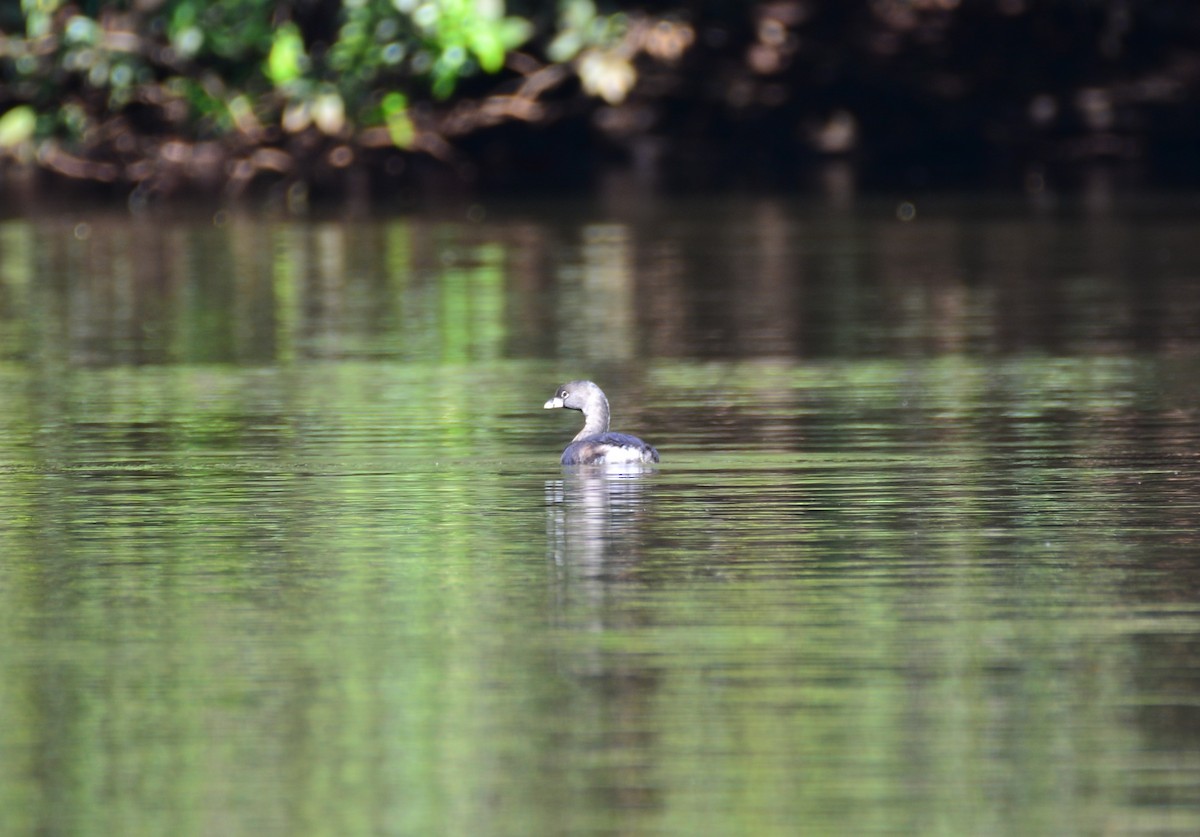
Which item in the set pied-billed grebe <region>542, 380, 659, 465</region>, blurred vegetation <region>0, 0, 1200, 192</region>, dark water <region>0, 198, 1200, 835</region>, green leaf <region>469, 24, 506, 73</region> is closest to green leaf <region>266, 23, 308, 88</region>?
blurred vegetation <region>0, 0, 1200, 192</region>

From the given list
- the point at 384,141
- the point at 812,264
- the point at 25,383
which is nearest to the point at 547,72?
the point at 384,141

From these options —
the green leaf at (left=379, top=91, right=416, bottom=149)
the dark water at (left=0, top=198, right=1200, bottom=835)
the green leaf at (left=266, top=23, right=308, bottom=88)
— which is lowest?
the dark water at (left=0, top=198, right=1200, bottom=835)

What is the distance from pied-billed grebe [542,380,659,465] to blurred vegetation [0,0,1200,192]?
15.3 m

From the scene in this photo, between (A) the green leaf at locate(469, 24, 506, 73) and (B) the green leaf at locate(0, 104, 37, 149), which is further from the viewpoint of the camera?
(B) the green leaf at locate(0, 104, 37, 149)

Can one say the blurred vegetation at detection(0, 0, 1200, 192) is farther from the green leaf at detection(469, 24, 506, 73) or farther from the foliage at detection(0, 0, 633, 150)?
the green leaf at detection(469, 24, 506, 73)

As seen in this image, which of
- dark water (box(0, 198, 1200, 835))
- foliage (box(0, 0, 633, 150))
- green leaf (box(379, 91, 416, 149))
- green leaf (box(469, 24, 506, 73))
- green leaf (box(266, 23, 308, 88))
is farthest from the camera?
green leaf (box(379, 91, 416, 149))

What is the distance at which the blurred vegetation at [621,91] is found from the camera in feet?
90.4

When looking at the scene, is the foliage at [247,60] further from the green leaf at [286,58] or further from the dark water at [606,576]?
the dark water at [606,576]

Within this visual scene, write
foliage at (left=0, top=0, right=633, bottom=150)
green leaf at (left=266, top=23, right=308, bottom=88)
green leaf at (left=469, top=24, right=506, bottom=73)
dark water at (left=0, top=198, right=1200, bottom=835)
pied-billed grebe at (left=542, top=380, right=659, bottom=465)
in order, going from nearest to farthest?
dark water at (left=0, top=198, right=1200, bottom=835)
pied-billed grebe at (left=542, top=380, right=659, bottom=465)
green leaf at (left=469, top=24, right=506, bottom=73)
foliage at (left=0, top=0, right=633, bottom=150)
green leaf at (left=266, top=23, right=308, bottom=88)

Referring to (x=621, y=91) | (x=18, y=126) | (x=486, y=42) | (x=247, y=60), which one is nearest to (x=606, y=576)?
(x=486, y=42)

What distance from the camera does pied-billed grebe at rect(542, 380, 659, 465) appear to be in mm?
10305

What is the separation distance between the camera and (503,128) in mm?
36500

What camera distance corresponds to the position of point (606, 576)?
8.07 meters

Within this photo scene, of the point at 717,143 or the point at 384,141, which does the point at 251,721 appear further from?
the point at 717,143
